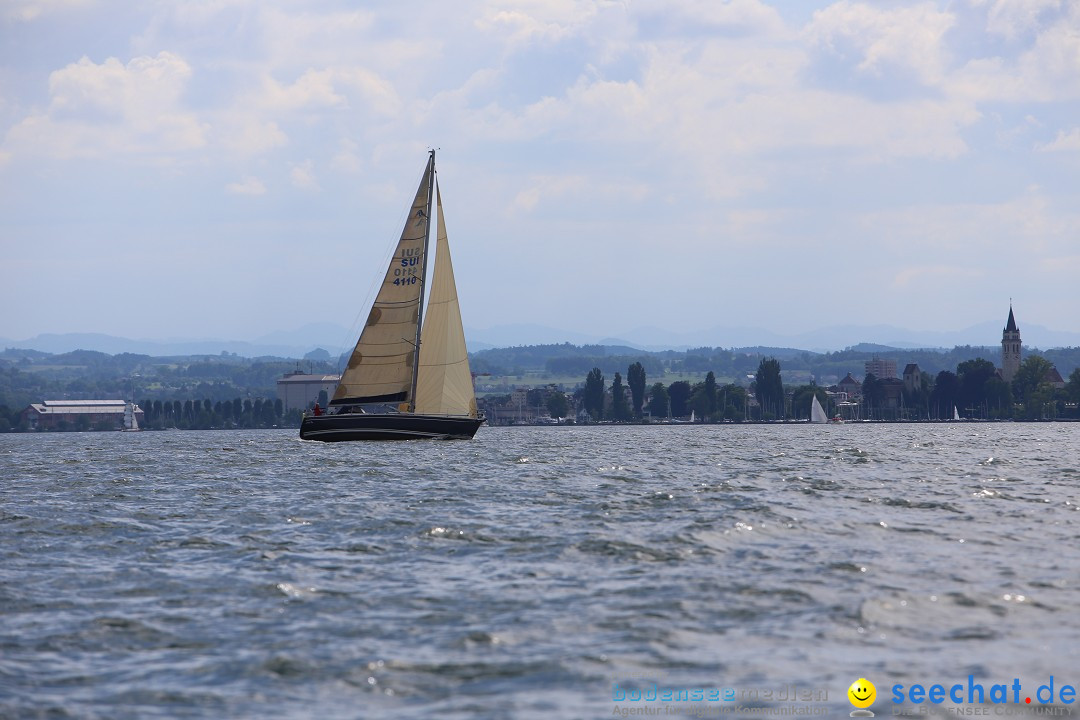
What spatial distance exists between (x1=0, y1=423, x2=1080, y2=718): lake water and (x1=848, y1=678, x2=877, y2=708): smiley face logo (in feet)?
0.30

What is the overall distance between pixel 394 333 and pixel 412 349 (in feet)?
4.37

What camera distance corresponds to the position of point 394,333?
238ft

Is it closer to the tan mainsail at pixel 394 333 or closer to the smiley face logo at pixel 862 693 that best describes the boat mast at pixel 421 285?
the tan mainsail at pixel 394 333

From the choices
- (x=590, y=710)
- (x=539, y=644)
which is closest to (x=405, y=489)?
(x=539, y=644)

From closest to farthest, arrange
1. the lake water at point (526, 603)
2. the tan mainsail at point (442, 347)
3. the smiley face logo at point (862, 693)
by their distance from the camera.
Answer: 1. the smiley face logo at point (862, 693)
2. the lake water at point (526, 603)
3. the tan mainsail at point (442, 347)

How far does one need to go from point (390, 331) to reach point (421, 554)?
49.2 metres

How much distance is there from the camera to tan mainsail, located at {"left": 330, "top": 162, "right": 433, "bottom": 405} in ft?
238

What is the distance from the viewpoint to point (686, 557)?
75.4ft

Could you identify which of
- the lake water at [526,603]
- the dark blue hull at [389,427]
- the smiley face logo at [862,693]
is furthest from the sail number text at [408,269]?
the smiley face logo at [862,693]

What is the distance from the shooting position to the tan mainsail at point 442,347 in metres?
72.0

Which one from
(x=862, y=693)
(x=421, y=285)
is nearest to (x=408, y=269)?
(x=421, y=285)

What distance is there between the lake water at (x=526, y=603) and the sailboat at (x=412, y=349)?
35.8 metres

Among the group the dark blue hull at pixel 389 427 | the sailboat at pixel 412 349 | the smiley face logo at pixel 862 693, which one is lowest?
the smiley face logo at pixel 862 693

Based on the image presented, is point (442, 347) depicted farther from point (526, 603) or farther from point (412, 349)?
point (526, 603)
